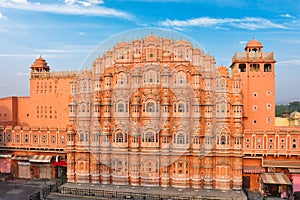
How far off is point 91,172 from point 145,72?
12537 mm

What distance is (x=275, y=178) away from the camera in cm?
2877

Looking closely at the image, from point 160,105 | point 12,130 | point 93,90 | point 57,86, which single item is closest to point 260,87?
point 160,105

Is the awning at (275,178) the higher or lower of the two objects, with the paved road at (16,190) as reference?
higher

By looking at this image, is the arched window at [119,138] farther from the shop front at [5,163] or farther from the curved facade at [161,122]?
the shop front at [5,163]

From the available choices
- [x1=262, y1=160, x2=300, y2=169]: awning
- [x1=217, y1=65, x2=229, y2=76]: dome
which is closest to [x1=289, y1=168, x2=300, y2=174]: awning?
[x1=262, y1=160, x2=300, y2=169]: awning

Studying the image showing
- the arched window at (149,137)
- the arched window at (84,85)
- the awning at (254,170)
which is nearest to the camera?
the awning at (254,170)

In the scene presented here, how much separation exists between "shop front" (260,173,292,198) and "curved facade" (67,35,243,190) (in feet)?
8.21

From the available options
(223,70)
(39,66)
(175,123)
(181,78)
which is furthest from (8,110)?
(223,70)

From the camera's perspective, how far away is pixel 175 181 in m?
30.3

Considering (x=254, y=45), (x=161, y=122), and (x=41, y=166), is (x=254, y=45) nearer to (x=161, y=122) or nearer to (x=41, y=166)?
(x=161, y=122)

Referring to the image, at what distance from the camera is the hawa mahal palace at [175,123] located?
30125mm

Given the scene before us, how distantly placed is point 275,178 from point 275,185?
133 cm

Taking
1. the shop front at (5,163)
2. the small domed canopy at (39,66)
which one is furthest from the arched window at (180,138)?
the small domed canopy at (39,66)

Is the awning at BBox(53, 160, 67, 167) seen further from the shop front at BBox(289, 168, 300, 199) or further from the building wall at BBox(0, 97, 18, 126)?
the shop front at BBox(289, 168, 300, 199)
